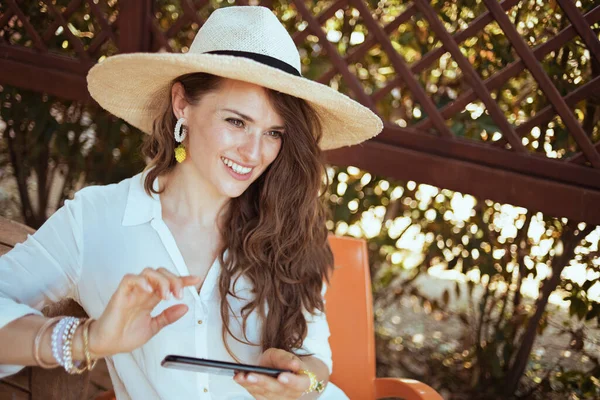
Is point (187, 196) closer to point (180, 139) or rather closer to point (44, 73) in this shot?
point (180, 139)

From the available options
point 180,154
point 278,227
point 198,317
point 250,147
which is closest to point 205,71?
point 250,147

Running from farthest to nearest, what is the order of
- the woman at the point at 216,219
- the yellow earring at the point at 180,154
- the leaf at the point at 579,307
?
the leaf at the point at 579,307
the yellow earring at the point at 180,154
the woman at the point at 216,219

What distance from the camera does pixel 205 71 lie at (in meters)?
1.76

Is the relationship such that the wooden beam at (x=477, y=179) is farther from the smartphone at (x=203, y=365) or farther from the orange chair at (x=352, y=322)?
the smartphone at (x=203, y=365)

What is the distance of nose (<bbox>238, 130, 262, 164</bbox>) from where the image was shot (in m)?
1.89

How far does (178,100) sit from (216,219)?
0.38 m

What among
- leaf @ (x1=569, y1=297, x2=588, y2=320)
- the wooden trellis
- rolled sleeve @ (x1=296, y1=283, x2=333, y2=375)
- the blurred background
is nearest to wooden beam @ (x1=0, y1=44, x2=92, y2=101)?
the blurred background

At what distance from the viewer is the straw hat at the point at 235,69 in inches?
67.7

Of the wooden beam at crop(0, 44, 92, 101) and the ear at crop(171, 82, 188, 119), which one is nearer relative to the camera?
the ear at crop(171, 82, 188, 119)

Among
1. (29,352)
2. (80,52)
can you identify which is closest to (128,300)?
(29,352)

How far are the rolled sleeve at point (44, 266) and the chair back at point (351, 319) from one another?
0.95 metres

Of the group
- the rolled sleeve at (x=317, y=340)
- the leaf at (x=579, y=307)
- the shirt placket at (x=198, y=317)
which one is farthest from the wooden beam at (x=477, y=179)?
the shirt placket at (x=198, y=317)

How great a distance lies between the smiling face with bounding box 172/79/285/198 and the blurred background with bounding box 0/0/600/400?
868 mm

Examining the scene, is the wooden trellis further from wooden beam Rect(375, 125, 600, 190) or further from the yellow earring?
the yellow earring
